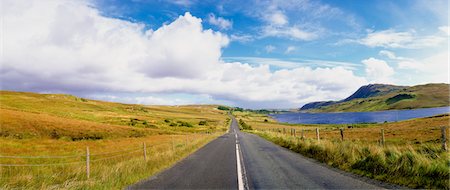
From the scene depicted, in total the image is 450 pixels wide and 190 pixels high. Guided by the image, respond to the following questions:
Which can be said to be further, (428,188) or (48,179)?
(48,179)

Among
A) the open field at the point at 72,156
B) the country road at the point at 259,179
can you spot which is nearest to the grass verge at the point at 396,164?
the country road at the point at 259,179

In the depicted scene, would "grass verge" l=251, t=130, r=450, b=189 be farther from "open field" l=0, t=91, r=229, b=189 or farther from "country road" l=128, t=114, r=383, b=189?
"open field" l=0, t=91, r=229, b=189

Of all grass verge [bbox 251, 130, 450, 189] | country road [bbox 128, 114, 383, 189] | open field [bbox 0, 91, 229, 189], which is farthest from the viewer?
open field [bbox 0, 91, 229, 189]

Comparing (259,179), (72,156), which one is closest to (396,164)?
(259,179)

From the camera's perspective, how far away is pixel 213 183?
10.3 metres

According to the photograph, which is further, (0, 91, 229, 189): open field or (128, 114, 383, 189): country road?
(0, 91, 229, 189): open field

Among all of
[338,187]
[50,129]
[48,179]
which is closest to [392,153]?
[338,187]

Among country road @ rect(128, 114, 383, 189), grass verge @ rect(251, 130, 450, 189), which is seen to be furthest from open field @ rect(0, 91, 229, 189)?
grass verge @ rect(251, 130, 450, 189)

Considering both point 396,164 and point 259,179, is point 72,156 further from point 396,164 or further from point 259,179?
point 396,164

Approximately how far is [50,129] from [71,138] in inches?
241

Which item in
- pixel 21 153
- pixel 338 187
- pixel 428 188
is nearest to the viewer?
pixel 428 188

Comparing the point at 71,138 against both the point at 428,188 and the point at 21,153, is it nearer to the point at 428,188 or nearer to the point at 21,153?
the point at 21,153

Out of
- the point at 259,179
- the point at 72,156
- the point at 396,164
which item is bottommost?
the point at 259,179

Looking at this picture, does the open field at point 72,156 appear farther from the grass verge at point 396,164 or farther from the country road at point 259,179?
the grass verge at point 396,164
